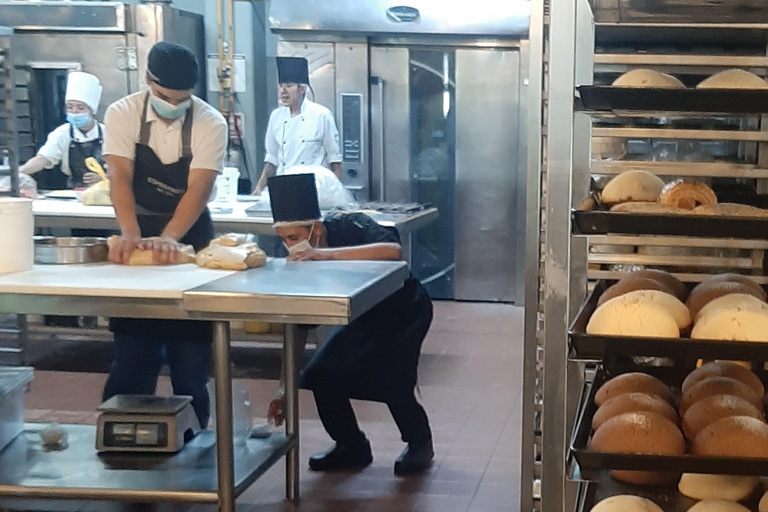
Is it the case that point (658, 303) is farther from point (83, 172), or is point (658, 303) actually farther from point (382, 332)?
point (83, 172)

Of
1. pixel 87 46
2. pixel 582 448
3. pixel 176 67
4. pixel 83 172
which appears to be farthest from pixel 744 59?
pixel 87 46

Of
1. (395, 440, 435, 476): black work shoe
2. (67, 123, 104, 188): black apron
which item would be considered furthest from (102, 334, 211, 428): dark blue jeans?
(67, 123, 104, 188): black apron

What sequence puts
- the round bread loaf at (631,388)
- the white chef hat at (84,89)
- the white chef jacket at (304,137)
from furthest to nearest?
the white chef jacket at (304,137), the white chef hat at (84,89), the round bread loaf at (631,388)

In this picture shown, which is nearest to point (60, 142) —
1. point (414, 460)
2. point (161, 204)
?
point (161, 204)

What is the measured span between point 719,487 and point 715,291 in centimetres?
35

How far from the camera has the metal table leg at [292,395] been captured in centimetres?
324

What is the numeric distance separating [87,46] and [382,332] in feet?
12.9

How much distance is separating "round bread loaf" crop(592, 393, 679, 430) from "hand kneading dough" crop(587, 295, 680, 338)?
12 centimetres

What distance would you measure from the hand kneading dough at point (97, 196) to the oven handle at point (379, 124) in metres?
2.27

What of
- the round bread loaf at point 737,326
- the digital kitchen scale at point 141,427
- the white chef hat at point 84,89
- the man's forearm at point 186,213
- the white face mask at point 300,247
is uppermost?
the white chef hat at point 84,89

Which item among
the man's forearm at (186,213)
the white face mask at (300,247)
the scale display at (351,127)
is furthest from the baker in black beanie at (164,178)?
the scale display at (351,127)

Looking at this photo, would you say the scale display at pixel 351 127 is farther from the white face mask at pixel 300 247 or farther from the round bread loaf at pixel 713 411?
the round bread loaf at pixel 713 411

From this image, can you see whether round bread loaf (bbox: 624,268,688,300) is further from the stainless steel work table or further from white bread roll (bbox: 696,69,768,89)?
the stainless steel work table

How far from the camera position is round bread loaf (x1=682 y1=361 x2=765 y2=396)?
1690 mm
